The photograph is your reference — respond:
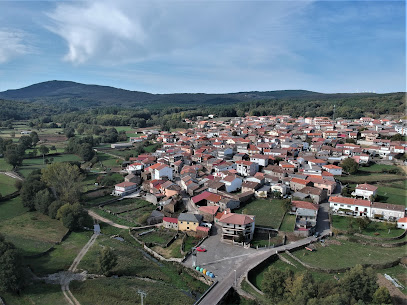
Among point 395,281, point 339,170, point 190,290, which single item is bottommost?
point 190,290

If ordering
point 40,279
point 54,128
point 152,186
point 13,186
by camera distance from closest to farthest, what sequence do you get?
point 40,279
point 152,186
point 13,186
point 54,128

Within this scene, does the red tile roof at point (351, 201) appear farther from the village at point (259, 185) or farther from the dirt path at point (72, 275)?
the dirt path at point (72, 275)

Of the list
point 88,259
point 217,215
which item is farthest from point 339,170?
point 88,259

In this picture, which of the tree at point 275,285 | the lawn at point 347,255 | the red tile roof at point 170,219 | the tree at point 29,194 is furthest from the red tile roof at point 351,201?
the tree at point 29,194

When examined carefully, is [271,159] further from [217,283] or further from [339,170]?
[217,283]

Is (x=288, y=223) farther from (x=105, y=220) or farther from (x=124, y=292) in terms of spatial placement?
(x=105, y=220)

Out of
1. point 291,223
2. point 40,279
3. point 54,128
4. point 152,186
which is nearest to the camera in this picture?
point 40,279

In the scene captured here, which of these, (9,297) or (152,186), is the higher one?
(152,186)

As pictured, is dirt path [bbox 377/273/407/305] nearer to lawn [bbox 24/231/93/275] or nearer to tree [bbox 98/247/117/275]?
tree [bbox 98/247/117/275]
